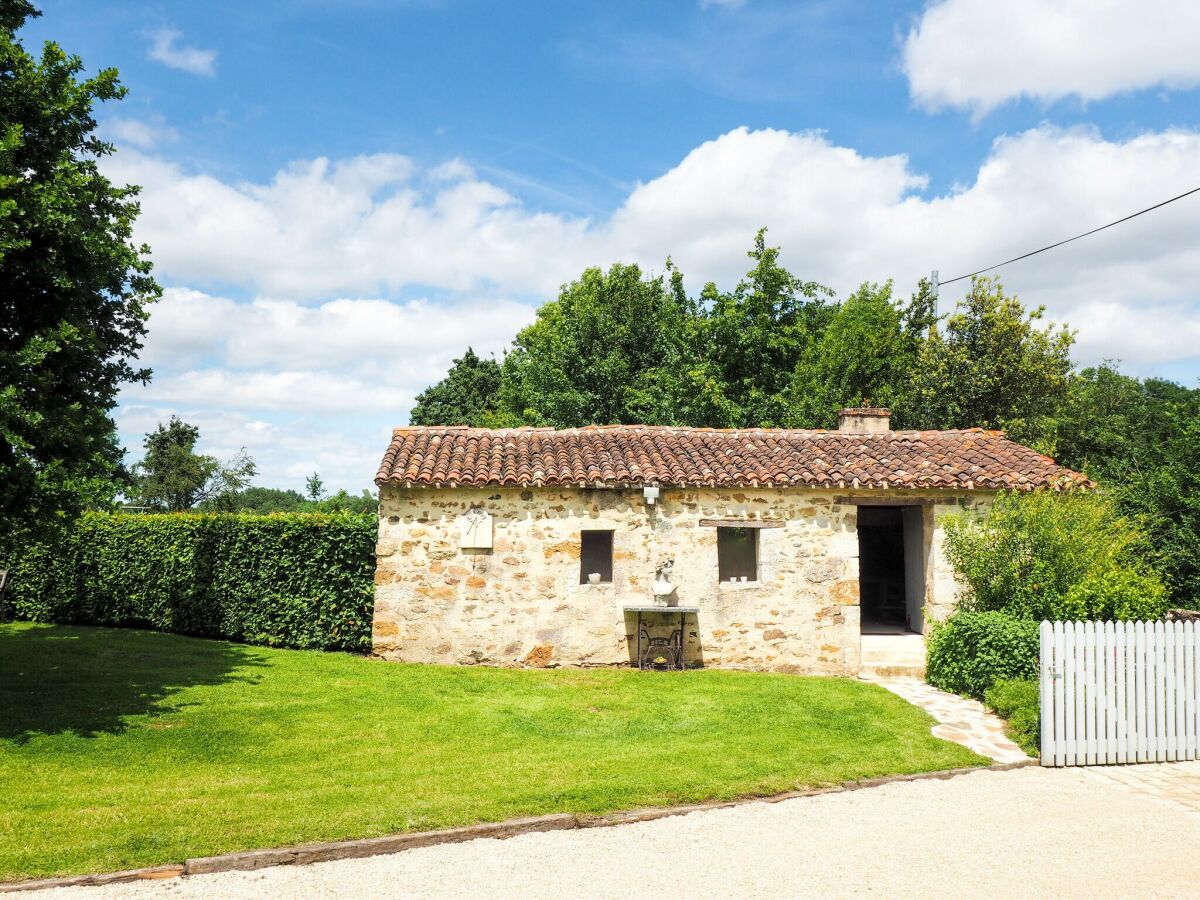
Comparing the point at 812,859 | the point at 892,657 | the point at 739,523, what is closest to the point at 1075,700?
the point at 812,859

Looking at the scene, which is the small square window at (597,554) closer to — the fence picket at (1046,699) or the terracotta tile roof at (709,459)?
the terracotta tile roof at (709,459)

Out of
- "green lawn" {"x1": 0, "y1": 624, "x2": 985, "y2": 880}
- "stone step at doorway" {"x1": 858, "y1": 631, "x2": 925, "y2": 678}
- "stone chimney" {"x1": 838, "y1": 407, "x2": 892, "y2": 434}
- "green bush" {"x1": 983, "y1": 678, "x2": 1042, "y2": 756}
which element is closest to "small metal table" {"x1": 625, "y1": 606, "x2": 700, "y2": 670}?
"green lawn" {"x1": 0, "y1": 624, "x2": 985, "y2": 880}

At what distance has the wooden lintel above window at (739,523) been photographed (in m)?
13.9

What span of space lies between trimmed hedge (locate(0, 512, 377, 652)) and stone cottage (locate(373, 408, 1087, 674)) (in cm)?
124

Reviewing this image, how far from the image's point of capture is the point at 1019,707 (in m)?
10.1

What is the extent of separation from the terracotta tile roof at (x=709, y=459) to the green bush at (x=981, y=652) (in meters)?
2.62

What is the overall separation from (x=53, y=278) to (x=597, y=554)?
9358 mm

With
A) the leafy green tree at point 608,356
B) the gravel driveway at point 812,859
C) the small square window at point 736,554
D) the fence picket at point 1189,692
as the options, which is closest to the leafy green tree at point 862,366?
the leafy green tree at point 608,356

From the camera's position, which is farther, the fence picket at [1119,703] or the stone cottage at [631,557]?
the stone cottage at [631,557]

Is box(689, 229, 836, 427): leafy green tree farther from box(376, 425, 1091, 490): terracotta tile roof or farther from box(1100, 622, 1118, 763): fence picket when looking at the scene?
box(1100, 622, 1118, 763): fence picket

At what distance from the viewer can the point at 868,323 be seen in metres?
28.0

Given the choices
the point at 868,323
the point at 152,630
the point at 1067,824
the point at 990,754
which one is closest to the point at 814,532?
the point at 990,754

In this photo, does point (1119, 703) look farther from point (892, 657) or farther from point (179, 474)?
point (179, 474)

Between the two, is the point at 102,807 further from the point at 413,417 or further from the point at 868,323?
the point at 413,417
